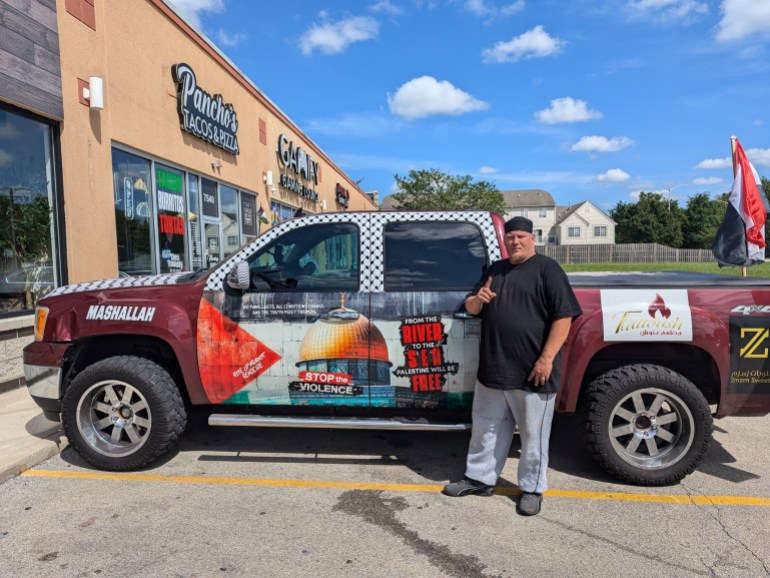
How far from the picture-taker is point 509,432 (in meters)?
3.57

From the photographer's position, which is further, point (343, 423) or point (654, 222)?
point (654, 222)

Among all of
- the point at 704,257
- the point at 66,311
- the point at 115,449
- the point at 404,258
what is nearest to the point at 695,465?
the point at 404,258

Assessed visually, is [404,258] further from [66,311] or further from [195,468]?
[66,311]

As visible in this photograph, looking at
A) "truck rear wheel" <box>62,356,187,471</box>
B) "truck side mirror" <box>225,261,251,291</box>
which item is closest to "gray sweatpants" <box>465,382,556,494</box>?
"truck side mirror" <box>225,261,251,291</box>

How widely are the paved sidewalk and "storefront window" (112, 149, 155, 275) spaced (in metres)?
3.40

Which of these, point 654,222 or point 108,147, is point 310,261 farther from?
point 654,222

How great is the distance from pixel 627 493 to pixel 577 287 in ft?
4.80

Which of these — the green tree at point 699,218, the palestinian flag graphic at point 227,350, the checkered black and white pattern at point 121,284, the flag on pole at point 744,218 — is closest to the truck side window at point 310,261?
the palestinian flag graphic at point 227,350

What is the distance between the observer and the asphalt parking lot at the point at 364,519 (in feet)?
9.23

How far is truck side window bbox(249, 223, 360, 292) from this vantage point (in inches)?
154

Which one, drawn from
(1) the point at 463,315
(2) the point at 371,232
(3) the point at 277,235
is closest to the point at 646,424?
(1) the point at 463,315

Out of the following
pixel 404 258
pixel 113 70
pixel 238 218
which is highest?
pixel 113 70

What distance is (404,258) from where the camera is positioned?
12.8ft

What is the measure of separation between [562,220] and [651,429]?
7894 cm
